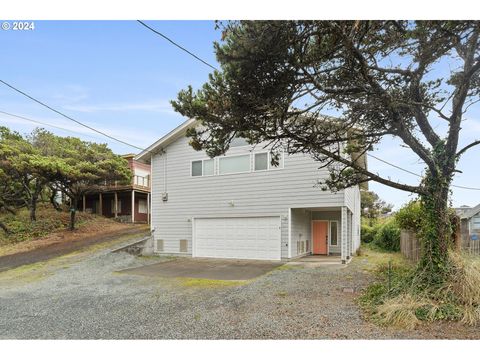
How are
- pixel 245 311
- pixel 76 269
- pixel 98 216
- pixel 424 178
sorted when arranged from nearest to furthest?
pixel 245 311 < pixel 424 178 < pixel 76 269 < pixel 98 216

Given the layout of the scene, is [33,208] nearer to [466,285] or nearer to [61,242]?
[61,242]

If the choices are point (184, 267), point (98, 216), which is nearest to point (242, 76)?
point (184, 267)

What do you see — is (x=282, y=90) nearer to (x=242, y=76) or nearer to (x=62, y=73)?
(x=242, y=76)

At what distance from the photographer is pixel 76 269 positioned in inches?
386

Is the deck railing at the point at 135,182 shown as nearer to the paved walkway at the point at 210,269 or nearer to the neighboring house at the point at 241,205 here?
the neighboring house at the point at 241,205

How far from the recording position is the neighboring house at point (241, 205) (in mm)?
10922

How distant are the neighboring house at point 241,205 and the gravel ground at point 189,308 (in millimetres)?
2324

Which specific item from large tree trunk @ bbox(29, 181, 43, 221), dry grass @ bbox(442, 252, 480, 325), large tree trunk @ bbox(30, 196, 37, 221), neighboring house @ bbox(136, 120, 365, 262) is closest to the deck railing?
large tree trunk @ bbox(29, 181, 43, 221)

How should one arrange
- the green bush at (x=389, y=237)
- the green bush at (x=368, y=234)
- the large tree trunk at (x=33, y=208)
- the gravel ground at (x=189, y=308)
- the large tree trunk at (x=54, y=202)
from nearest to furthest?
the gravel ground at (x=189, y=308)
the large tree trunk at (x=33, y=208)
the large tree trunk at (x=54, y=202)
the green bush at (x=389, y=237)
the green bush at (x=368, y=234)

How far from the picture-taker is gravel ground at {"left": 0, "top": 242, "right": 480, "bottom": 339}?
172 inches

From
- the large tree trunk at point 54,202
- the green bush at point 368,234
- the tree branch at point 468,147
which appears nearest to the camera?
the tree branch at point 468,147

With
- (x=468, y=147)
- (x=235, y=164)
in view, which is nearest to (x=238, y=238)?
(x=235, y=164)

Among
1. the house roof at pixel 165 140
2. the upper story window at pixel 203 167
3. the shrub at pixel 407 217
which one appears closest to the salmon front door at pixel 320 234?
the shrub at pixel 407 217
